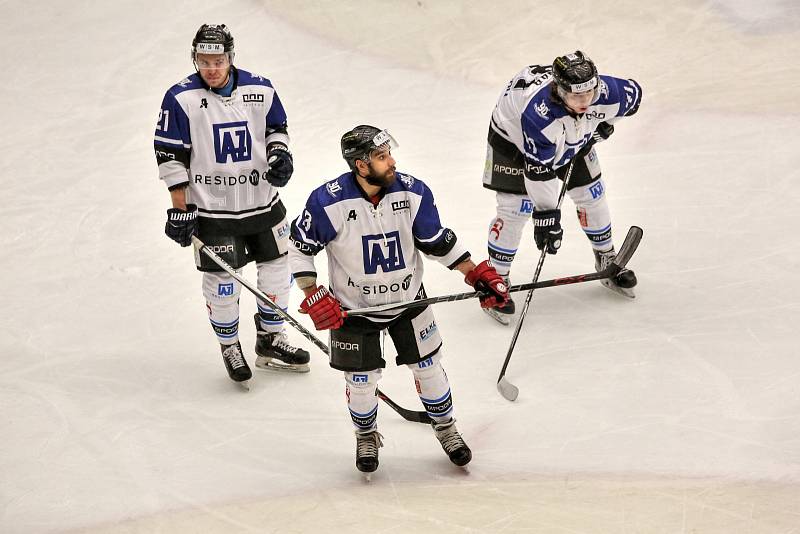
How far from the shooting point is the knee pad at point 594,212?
5.19 metres

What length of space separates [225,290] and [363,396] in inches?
42.0

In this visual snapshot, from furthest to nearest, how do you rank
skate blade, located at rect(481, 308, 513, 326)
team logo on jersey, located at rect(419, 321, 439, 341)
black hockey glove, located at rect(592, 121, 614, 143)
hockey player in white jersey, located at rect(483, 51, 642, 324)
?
skate blade, located at rect(481, 308, 513, 326) → black hockey glove, located at rect(592, 121, 614, 143) → hockey player in white jersey, located at rect(483, 51, 642, 324) → team logo on jersey, located at rect(419, 321, 439, 341)

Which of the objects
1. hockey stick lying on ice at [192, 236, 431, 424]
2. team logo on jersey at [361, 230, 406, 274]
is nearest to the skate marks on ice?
hockey stick lying on ice at [192, 236, 431, 424]

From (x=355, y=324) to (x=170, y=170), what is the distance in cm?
117

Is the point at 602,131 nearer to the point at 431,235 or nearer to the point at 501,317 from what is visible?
the point at 501,317

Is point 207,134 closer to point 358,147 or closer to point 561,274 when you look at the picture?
point 358,147

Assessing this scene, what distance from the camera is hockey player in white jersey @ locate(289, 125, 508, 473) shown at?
A: 363cm

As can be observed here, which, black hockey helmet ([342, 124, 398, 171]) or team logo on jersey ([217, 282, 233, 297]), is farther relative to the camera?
team logo on jersey ([217, 282, 233, 297])

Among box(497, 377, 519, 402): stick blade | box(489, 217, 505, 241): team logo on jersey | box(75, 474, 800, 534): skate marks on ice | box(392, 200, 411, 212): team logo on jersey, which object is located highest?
box(392, 200, 411, 212): team logo on jersey

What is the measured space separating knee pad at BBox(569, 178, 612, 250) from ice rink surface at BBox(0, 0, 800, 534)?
0.27m

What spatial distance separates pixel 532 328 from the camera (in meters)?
5.07

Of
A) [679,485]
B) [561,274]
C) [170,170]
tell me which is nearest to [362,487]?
[679,485]

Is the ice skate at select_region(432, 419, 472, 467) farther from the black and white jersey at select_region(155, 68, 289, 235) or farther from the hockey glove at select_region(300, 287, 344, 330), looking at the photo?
the black and white jersey at select_region(155, 68, 289, 235)

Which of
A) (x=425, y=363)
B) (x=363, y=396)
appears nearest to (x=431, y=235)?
(x=425, y=363)
